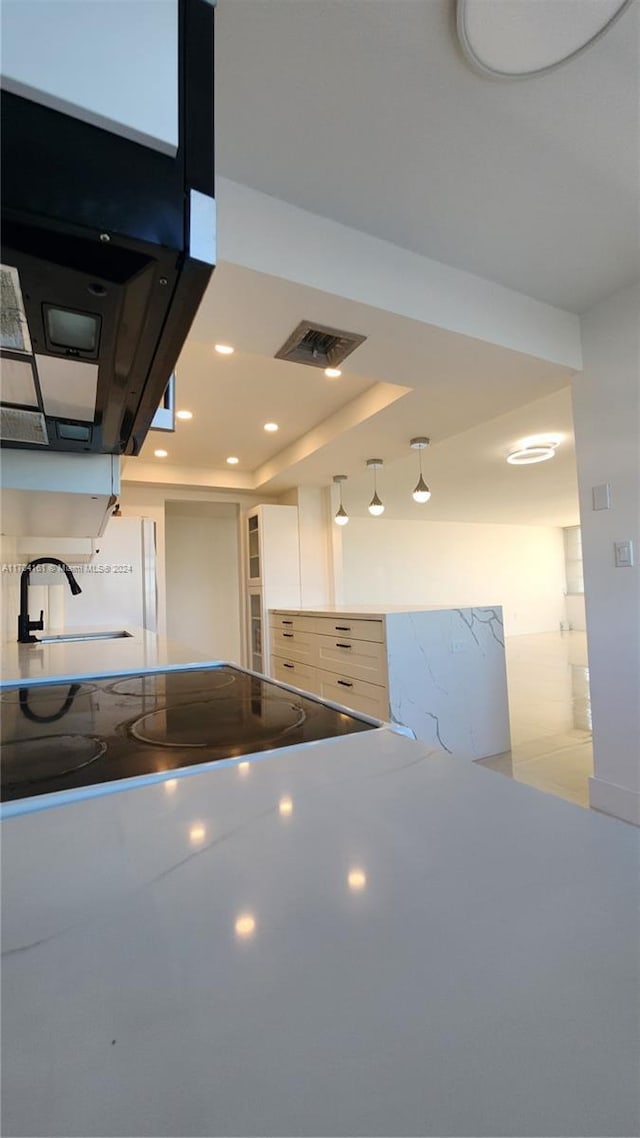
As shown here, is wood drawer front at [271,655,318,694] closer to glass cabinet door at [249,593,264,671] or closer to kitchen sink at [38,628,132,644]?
glass cabinet door at [249,593,264,671]

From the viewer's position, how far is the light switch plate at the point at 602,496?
2211 mm

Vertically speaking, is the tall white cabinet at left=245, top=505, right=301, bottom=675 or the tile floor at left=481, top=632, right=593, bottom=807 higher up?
the tall white cabinet at left=245, top=505, right=301, bottom=675

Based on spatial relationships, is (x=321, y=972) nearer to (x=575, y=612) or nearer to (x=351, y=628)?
(x=351, y=628)

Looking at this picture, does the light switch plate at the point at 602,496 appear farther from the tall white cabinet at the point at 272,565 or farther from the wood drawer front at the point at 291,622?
the tall white cabinet at the point at 272,565

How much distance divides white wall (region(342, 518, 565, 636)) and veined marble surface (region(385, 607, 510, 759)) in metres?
4.38

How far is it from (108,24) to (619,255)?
82.4 inches

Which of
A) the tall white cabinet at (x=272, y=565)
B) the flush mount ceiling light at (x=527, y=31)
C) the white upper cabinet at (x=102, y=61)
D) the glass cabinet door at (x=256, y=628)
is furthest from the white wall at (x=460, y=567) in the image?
the white upper cabinet at (x=102, y=61)

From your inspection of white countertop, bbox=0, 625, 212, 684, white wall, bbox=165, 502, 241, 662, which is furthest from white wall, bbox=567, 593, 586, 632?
white countertop, bbox=0, 625, 212, 684

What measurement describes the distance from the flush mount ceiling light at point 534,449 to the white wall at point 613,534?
1954 mm

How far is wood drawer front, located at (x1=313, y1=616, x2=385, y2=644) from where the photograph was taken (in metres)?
2.77

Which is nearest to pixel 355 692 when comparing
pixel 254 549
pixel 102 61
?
pixel 254 549

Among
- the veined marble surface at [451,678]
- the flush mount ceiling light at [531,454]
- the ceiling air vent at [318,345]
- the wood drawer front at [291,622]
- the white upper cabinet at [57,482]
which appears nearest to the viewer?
the white upper cabinet at [57,482]

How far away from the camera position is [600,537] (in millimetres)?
2248

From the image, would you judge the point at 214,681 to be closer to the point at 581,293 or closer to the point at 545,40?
the point at 545,40
